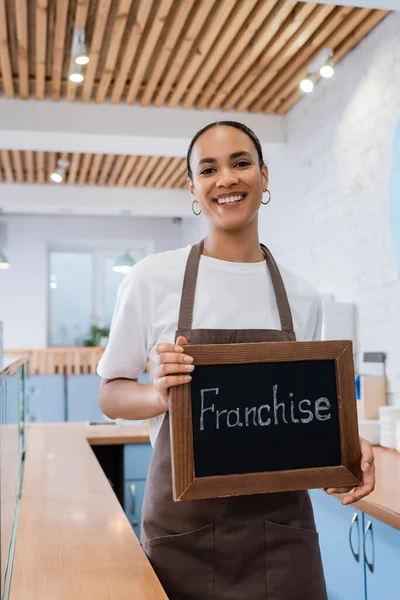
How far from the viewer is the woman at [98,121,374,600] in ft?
4.64

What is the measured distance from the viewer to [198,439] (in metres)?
1.27

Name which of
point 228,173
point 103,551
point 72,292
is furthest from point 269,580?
point 72,292

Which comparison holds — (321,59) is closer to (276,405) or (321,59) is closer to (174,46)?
(174,46)

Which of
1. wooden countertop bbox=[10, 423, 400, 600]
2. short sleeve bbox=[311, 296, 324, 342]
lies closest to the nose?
short sleeve bbox=[311, 296, 324, 342]

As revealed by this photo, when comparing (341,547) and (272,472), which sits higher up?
(272,472)

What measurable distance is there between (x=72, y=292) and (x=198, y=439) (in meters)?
9.35

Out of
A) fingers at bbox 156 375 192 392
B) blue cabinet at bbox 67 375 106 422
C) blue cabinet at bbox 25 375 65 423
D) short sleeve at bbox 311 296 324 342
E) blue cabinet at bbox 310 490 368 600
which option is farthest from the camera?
blue cabinet at bbox 67 375 106 422

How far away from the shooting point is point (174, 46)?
14.4 feet

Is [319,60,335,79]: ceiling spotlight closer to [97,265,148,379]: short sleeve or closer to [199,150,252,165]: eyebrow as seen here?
[199,150,252,165]: eyebrow

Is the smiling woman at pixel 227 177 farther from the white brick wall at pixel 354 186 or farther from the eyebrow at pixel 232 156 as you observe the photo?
the white brick wall at pixel 354 186

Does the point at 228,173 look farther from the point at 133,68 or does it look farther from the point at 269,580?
the point at 133,68

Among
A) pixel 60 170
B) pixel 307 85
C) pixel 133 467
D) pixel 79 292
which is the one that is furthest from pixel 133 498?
pixel 79 292

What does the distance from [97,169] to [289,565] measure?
6580mm

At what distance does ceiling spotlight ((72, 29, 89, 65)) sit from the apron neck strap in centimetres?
289
